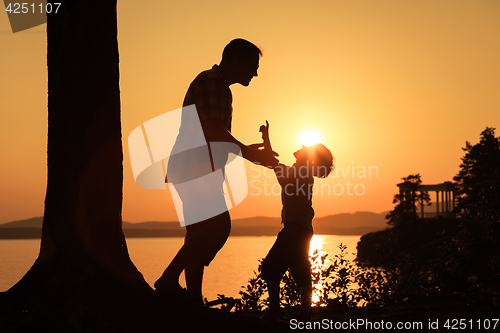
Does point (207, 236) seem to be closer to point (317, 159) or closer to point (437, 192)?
point (317, 159)

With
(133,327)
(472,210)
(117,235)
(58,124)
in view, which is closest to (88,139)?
(58,124)

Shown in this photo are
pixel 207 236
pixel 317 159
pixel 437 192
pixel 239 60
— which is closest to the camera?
pixel 207 236

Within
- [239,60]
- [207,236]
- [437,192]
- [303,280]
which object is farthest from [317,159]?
[437,192]

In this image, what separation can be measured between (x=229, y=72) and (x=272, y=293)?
7.73 feet

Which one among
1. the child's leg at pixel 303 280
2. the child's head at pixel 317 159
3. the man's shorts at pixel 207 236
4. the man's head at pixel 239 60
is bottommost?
the child's leg at pixel 303 280

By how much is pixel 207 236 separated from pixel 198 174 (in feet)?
1.81

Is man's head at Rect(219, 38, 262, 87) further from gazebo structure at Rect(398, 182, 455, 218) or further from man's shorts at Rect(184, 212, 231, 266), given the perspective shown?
gazebo structure at Rect(398, 182, 455, 218)

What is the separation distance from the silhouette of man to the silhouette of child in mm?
769

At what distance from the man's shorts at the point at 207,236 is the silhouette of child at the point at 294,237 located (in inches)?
36.5

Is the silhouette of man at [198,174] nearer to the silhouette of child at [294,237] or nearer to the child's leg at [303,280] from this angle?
the silhouette of child at [294,237]

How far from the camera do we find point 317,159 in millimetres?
4871

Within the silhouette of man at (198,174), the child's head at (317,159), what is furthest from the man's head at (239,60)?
the child's head at (317,159)

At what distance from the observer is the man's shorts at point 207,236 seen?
3.70 metres

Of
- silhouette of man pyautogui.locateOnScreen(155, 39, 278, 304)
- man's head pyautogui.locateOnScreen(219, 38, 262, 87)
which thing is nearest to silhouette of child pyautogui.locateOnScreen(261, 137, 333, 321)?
silhouette of man pyautogui.locateOnScreen(155, 39, 278, 304)
